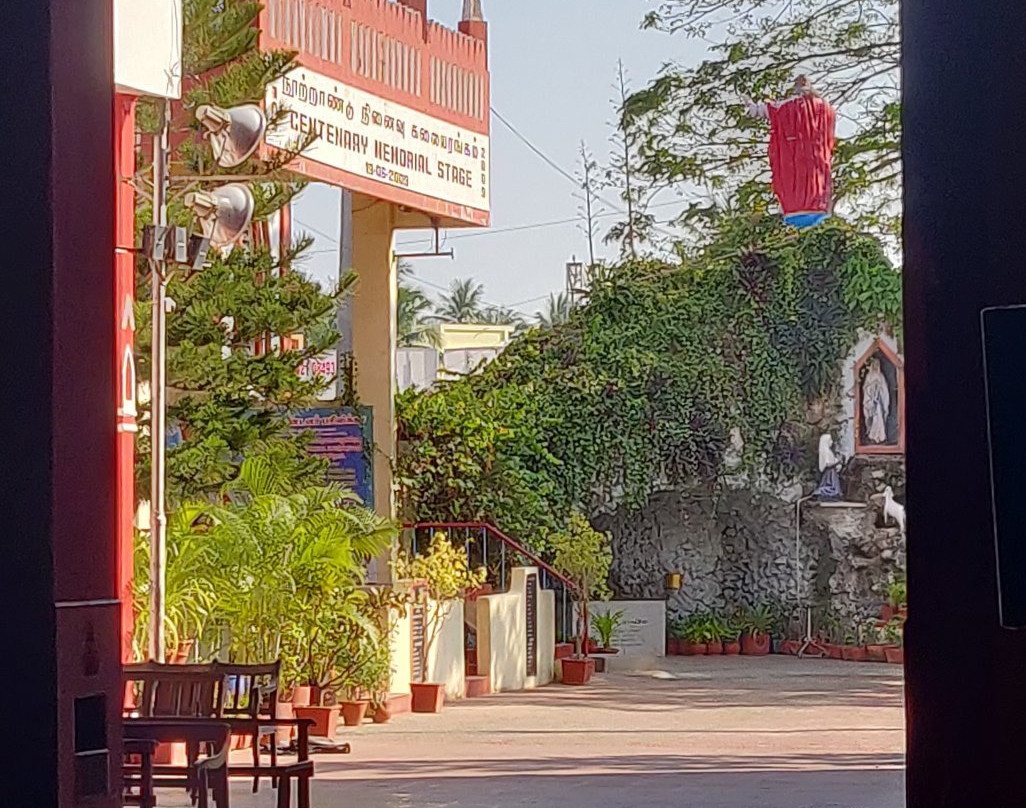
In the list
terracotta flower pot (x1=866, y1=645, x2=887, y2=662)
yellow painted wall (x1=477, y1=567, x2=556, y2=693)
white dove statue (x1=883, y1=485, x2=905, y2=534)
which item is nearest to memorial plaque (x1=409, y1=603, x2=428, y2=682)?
yellow painted wall (x1=477, y1=567, x2=556, y2=693)

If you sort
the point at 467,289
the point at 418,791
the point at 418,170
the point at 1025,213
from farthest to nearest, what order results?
the point at 467,289, the point at 418,170, the point at 418,791, the point at 1025,213

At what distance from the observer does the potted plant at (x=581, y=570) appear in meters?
15.9

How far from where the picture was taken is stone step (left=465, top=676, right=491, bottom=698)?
14.5 metres

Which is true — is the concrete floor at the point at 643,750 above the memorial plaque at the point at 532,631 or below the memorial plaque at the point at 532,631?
below

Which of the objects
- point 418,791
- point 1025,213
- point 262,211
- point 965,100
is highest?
point 262,211

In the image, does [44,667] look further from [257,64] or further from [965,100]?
[257,64]

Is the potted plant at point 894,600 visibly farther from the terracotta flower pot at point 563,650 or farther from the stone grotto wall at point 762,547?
the terracotta flower pot at point 563,650

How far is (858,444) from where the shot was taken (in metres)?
19.2

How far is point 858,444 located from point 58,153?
16757 mm

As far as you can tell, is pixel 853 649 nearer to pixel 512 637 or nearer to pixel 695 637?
pixel 695 637

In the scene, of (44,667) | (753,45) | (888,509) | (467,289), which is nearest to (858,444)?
(888,509)

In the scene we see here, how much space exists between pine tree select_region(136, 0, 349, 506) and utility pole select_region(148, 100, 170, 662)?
1789mm

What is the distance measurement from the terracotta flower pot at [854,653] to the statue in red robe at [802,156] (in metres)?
8.74

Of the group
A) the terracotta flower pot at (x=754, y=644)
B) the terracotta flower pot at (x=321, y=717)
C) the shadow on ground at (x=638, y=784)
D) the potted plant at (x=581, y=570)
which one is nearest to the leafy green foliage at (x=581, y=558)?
the potted plant at (x=581, y=570)
